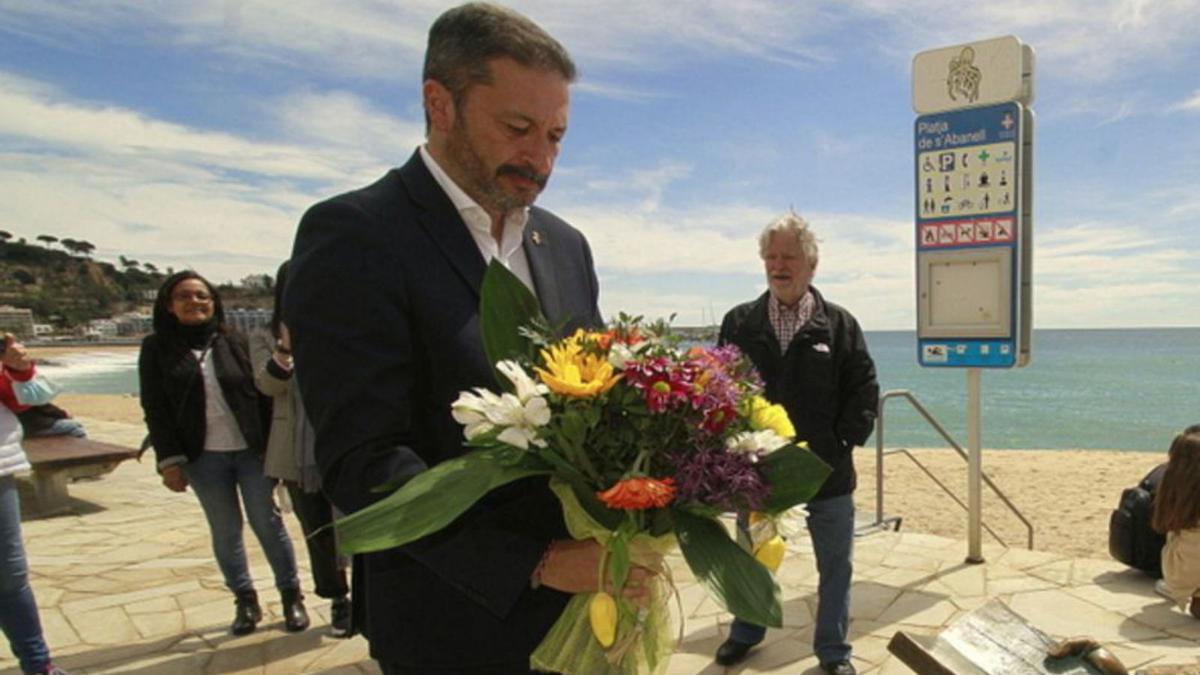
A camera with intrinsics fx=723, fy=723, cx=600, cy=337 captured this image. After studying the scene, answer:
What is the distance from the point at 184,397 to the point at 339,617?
1449 mm

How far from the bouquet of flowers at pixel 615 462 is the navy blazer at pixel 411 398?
10cm

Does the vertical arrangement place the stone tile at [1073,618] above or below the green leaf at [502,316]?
below

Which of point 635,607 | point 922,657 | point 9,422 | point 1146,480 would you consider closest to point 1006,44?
point 1146,480

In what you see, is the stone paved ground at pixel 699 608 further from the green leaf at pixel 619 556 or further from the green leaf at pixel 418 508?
the green leaf at pixel 418 508

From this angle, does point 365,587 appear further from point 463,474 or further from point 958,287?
point 958,287

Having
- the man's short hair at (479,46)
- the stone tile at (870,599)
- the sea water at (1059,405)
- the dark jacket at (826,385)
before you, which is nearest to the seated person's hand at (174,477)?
the dark jacket at (826,385)

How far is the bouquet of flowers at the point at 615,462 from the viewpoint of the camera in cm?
98

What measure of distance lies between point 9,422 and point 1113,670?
422 cm

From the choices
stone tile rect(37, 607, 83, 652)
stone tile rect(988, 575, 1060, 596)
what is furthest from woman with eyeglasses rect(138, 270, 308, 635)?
stone tile rect(988, 575, 1060, 596)

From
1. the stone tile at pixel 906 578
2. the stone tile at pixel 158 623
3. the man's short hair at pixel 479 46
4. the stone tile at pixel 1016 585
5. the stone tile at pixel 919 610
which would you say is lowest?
the stone tile at pixel 158 623

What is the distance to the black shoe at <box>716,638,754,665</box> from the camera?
347 cm

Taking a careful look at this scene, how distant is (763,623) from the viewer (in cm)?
96

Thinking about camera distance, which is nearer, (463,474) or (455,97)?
(463,474)

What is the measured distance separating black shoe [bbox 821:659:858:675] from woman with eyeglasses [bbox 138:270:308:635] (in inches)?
108
